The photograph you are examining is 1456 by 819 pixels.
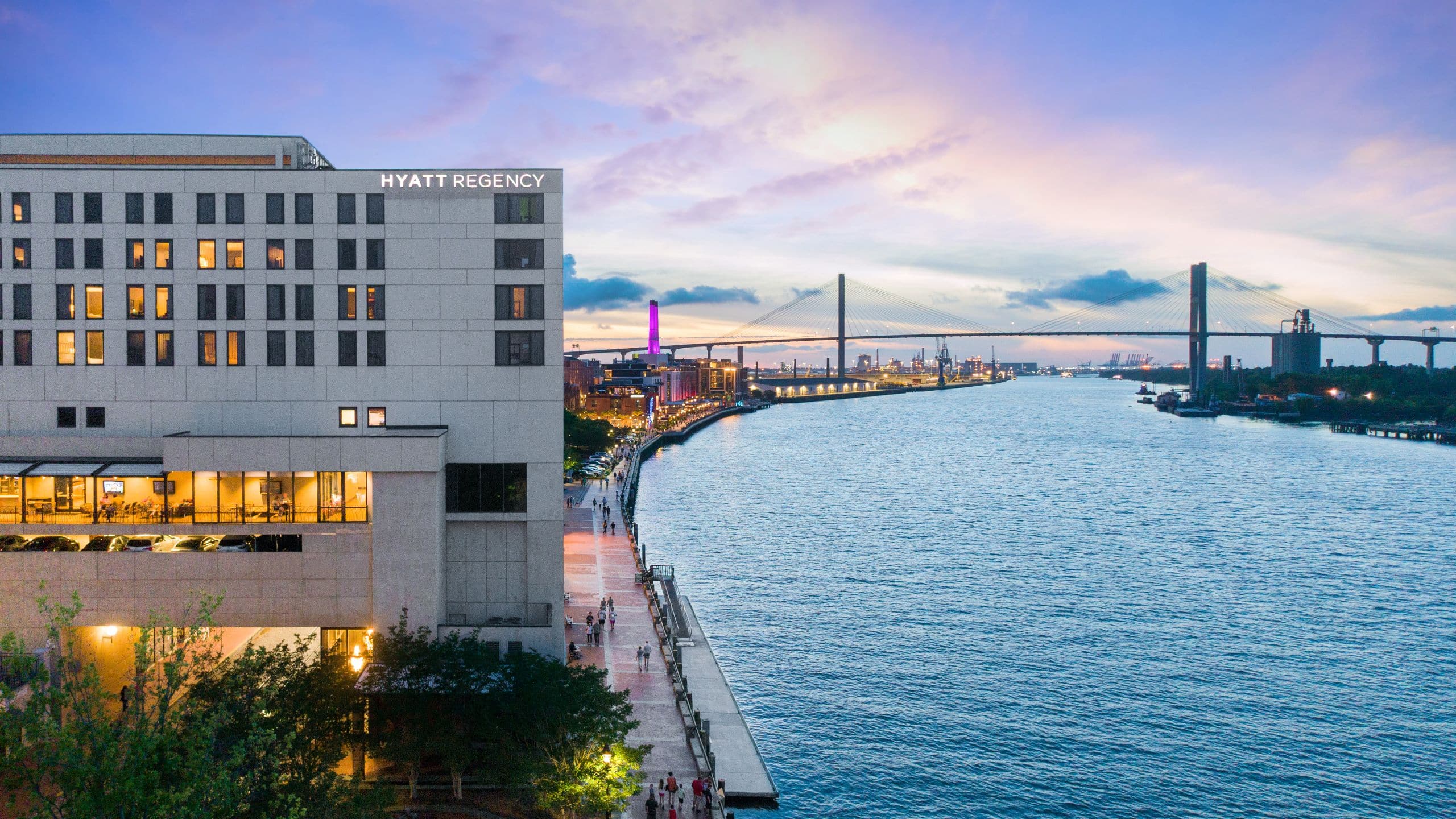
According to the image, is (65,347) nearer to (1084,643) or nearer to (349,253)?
(349,253)

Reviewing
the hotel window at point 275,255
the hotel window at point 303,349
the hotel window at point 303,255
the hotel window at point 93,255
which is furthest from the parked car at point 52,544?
the hotel window at point 303,255

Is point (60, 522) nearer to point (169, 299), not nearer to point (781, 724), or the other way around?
point (169, 299)

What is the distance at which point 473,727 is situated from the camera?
2919 centimetres

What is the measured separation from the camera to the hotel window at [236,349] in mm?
36531

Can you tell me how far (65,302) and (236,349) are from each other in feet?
21.9

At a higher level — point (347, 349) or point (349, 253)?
point (349, 253)

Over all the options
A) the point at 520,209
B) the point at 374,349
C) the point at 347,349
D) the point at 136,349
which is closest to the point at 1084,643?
the point at 520,209

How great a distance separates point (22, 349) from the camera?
36.5 metres

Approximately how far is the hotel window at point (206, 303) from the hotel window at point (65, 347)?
486 centimetres

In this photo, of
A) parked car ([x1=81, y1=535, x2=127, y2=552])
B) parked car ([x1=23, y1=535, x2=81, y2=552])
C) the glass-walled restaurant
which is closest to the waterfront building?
the glass-walled restaurant

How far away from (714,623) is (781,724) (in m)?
15.0

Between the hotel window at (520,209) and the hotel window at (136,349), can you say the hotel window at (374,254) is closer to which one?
the hotel window at (520,209)

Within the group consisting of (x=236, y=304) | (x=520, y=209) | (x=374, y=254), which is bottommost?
(x=236, y=304)

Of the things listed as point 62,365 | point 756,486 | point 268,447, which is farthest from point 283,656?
point 756,486
